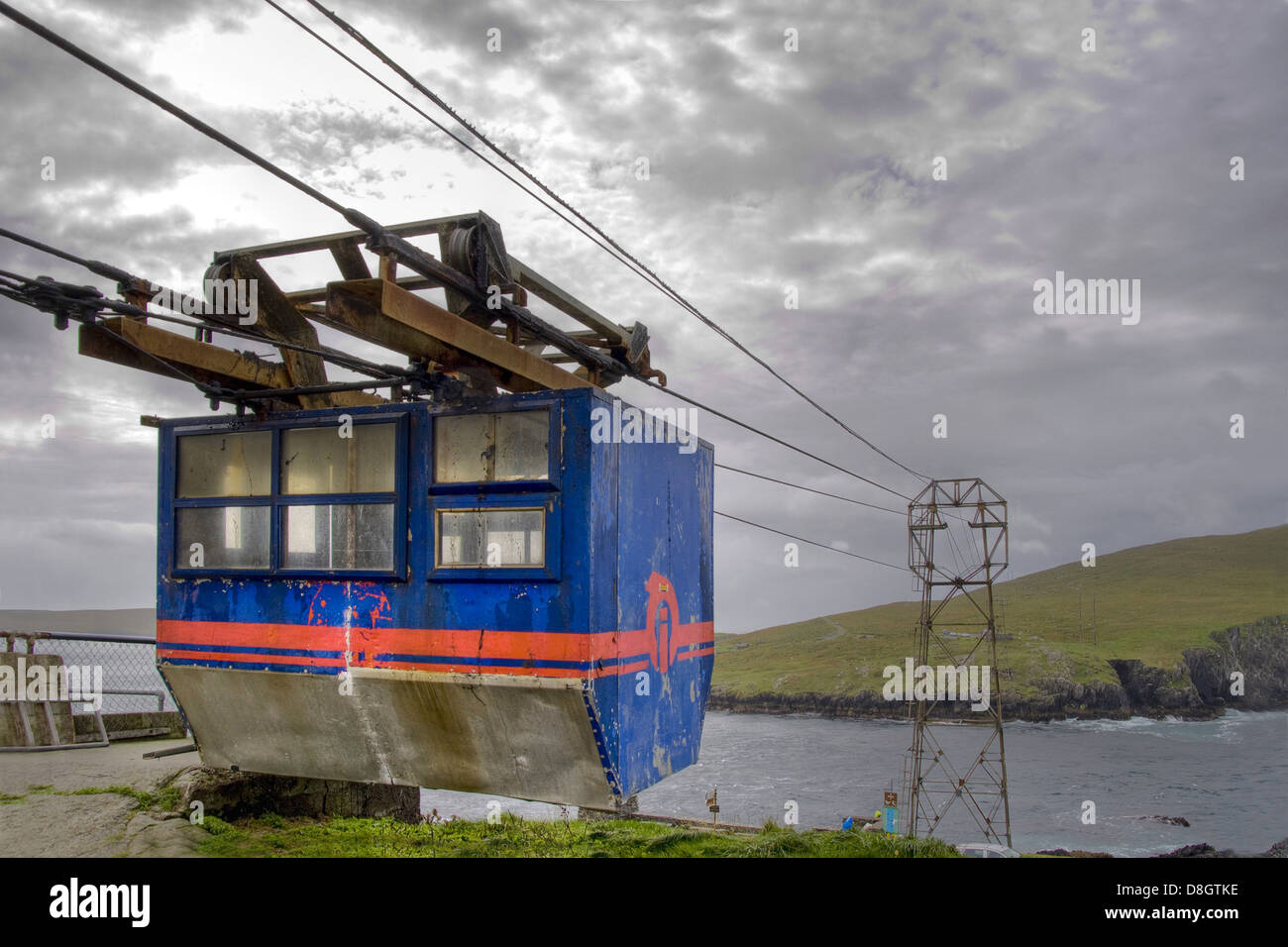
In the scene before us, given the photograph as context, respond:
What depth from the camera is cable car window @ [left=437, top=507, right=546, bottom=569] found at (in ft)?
26.0

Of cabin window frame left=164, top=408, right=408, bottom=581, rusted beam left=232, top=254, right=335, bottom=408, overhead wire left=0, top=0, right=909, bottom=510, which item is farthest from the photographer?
rusted beam left=232, top=254, right=335, bottom=408

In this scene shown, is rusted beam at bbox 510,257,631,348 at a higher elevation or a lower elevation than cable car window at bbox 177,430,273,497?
higher

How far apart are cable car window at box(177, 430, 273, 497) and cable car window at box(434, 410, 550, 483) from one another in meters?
2.30

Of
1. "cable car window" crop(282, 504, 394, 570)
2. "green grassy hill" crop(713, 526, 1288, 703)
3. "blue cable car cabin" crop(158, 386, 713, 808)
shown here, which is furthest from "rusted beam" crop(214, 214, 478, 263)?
"green grassy hill" crop(713, 526, 1288, 703)

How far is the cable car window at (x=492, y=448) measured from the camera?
26.2 ft

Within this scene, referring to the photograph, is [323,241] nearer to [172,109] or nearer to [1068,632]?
[172,109]

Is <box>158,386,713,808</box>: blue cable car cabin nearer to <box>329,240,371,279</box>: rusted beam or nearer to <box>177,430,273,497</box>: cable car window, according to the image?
<box>177,430,273,497</box>: cable car window

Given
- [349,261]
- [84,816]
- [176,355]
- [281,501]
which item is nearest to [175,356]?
Result: [176,355]

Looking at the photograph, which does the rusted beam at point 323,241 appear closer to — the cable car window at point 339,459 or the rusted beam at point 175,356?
the rusted beam at point 175,356

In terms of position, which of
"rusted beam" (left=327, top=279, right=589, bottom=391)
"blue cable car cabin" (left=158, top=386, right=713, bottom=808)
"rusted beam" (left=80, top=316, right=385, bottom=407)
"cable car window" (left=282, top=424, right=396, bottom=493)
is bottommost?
"blue cable car cabin" (left=158, top=386, right=713, bottom=808)

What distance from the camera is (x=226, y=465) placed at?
9633 mm

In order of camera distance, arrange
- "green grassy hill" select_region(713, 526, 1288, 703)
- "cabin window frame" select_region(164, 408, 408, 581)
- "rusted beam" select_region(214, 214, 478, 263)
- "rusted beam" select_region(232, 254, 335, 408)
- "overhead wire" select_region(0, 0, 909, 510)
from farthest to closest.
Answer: "green grassy hill" select_region(713, 526, 1288, 703) → "rusted beam" select_region(232, 254, 335, 408) → "cabin window frame" select_region(164, 408, 408, 581) → "rusted beam" select_region(214, 214, 478, 263) → "overhead wire" select_region(0, 0, 909, 510)
